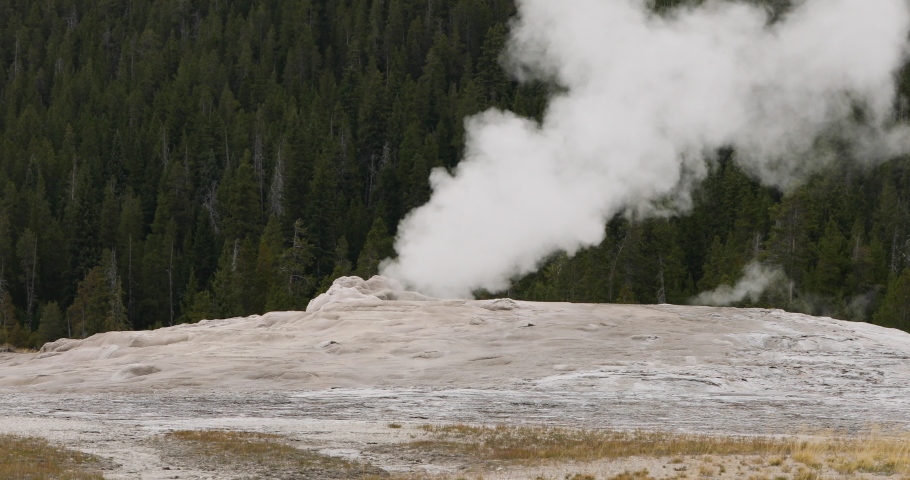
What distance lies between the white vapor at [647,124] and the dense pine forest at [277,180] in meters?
4.04

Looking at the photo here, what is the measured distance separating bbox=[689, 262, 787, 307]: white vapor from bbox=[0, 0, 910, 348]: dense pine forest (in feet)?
2.73

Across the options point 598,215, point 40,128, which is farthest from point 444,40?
point 598,215

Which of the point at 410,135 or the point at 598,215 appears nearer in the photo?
the point at 598,215

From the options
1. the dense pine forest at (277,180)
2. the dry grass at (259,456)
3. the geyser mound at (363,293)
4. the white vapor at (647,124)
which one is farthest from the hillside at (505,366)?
the dense pine forest at (277,180)

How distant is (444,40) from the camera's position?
125 metres

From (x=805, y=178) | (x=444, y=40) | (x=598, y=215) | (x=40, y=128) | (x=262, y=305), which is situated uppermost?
(x=444, y=40)

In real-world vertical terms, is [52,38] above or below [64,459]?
above

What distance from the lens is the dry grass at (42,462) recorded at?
724 inches

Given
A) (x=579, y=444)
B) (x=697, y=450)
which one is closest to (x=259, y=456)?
(x=579, y=444)

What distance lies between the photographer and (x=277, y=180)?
102312mm

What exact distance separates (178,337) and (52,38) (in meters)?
109

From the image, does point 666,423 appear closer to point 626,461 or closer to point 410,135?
point 626,461

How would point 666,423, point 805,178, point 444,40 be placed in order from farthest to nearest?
point 444,40 → point 805,178 → point 666,423

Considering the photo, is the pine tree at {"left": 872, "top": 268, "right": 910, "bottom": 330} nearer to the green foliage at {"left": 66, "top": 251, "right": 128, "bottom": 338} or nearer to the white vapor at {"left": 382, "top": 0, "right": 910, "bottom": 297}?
the white vapor at {"left": 382, "top": 0, "right": 910, "bottom": 297}
